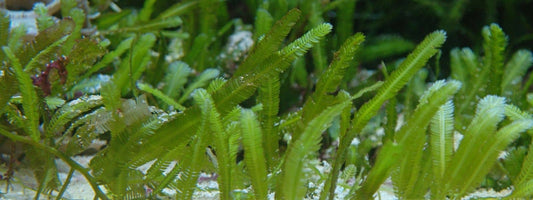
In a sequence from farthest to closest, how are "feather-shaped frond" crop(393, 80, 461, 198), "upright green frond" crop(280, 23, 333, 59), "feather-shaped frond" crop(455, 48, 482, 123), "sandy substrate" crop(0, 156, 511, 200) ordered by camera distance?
"feather-shaped frond" crop(455, 48, 482, 123), "sandy substrate" crop(0, 156, 511, 200), "upright green frond" crop(280, 23, 333, 59), "feather-shaped frond" crop(393, 80, 461, 198)

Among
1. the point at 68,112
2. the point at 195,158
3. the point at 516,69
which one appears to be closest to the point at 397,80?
the point at 195,158

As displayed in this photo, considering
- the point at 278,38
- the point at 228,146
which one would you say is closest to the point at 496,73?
the point at 278,38

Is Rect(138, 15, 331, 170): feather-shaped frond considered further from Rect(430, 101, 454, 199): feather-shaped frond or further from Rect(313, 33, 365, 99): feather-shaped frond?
Rect(430, 101, 454, 199): feather-shaped frond

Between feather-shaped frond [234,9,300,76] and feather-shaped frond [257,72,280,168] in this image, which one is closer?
feather-shaped frond [234,9,300,76]

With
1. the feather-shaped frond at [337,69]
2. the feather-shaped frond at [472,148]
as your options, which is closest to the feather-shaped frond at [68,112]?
the feather-shaped frond at [337,69]

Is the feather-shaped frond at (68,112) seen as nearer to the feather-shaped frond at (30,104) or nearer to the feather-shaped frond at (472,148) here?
the feather-shaped frond at (30,104)

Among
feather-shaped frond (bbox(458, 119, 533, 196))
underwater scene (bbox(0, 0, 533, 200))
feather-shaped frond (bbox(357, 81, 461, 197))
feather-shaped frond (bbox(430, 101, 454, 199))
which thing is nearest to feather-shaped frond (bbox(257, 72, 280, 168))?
underwater scene (bbox(0, 0, 533, 200))
